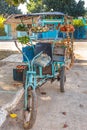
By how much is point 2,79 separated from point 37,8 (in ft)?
146

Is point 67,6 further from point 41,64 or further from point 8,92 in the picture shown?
point 41,64

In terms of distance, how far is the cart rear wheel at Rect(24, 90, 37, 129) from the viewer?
429 centimetres

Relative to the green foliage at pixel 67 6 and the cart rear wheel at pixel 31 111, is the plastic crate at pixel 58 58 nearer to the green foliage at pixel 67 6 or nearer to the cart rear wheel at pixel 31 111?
the cart rear wheel at pixel 31 111

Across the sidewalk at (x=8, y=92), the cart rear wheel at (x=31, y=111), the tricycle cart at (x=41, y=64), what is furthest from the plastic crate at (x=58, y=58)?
the cart rear wheel at (x=31, y=111)

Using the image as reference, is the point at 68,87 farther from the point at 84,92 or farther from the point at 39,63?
the point at 39,63

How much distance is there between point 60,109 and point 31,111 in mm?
1339

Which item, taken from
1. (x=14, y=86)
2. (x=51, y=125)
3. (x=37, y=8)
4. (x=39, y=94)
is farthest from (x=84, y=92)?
(x=37, y=8)

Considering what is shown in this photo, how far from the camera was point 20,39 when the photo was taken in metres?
5.96

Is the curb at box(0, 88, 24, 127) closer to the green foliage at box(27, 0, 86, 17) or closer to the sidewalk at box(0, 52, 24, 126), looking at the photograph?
the sidewalk at box(0, 52, 24, 126)

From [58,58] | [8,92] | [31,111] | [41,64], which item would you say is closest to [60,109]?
[41,64]

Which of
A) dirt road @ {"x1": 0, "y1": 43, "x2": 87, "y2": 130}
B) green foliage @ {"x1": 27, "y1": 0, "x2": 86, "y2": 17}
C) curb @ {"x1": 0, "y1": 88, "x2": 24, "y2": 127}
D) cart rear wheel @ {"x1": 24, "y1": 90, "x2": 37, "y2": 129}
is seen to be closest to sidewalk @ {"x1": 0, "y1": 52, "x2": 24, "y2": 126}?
curb @ {"x1": 0, "y1": 88, "x2": 24, "y2": 127}

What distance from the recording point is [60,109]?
18.0 ft

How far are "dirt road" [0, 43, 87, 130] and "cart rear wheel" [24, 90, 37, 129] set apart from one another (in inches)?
6.1

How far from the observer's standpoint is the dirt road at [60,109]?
4.63 metres
